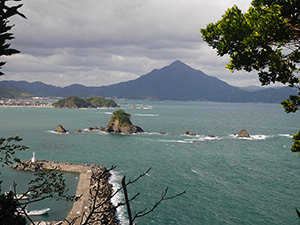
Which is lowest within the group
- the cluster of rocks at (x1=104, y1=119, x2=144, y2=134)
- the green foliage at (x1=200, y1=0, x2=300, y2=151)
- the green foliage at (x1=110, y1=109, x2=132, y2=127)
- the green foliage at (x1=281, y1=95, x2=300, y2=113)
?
the cluster of rocks at (x1=104, y1=119, x2=144, y2=134)

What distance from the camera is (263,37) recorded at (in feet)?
33.0

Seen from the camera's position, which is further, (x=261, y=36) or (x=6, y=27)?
(x=261, y=36)

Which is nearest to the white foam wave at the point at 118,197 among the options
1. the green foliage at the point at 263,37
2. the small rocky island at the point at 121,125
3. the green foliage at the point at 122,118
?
the green foliage at the point at 263,37

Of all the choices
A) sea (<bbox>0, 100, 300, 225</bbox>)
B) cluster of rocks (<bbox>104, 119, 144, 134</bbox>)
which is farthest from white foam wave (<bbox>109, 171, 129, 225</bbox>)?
cluster of rocks (<bbox>104, 119, 144, 134</bbox>)

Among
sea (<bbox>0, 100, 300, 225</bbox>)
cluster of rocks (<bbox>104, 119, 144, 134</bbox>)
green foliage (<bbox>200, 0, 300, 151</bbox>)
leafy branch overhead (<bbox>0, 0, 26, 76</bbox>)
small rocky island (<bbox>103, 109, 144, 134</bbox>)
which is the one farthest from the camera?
small rocky island (<bbox>103, 109, 144, 134</bbox>)

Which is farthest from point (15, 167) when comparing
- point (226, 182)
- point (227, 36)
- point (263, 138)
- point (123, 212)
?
point (263, 138)

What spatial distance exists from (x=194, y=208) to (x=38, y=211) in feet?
68.8

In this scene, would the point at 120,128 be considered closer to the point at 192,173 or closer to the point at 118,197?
the point at 192,173

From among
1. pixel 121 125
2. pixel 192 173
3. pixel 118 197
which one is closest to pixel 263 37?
pixel 118 197

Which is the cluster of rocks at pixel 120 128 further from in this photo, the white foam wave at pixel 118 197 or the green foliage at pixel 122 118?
the white foam wave at pixel 118 197

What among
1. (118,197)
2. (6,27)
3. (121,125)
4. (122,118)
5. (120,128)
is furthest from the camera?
(122,118)

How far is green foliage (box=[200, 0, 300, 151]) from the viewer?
9.59m

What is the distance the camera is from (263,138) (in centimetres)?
9488

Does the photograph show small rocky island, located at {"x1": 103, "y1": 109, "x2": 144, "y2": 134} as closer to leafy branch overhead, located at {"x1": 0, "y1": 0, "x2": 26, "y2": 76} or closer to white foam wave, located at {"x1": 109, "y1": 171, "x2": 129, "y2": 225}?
white foam wave, located at {"x1": 109, "y1": 171, "x2": 129, "y2": 225}
